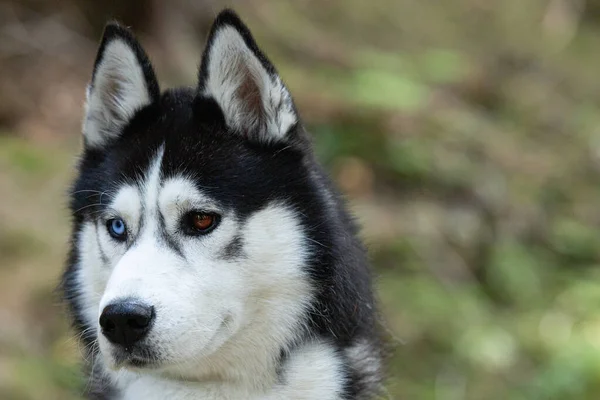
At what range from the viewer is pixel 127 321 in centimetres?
271

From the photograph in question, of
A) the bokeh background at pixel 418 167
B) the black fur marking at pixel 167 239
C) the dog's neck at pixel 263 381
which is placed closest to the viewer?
the black fur marking at pixel 167 239

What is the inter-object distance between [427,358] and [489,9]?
666 cm

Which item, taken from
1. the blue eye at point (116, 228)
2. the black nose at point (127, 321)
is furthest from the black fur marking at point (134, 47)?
the black nose at point (127, 321)

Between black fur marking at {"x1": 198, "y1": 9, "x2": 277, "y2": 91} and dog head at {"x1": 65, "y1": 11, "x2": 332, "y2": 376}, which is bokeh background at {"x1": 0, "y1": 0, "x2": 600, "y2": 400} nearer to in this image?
dog head at {"x1": 65, "y1": 11, "x2": 332, "y2": 376}

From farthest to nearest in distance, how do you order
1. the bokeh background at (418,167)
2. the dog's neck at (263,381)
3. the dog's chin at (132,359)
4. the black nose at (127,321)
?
the bokeh background at (418,167) → the dog's neck at (263,381) → the dog's chin at (132,359) → the black nose at (127,321)

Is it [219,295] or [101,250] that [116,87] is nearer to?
[101,250]

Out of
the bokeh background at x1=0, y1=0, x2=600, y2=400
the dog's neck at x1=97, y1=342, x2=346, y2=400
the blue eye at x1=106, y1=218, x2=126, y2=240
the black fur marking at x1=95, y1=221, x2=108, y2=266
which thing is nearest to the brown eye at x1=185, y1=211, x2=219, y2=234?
the blue eye at x1=106, y1=218, x2=126, y2=240

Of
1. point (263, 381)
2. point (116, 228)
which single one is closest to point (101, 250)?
point (116, 228)

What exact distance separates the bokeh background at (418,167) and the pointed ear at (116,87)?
244cm

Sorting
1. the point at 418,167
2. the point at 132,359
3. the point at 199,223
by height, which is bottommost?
the point at 418,167

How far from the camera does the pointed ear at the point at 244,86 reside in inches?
120

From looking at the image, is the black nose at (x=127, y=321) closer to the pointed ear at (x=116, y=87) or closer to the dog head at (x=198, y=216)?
the dog head at (x=198, y=216)

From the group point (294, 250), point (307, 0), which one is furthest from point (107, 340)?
point (307, 0)

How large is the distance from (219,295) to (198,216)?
11.5 inches
